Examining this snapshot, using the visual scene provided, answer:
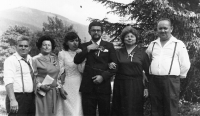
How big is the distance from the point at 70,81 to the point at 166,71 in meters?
1.70

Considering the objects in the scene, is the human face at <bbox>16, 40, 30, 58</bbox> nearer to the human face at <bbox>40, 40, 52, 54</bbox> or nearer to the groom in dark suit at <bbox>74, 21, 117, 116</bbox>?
the human face at <bbox>40, 40, 52, 54</bbox>

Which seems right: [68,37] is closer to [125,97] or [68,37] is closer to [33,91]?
[33,91]

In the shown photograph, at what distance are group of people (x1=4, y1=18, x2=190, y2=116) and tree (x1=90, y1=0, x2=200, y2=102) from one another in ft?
7.64

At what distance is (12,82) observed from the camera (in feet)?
10.5

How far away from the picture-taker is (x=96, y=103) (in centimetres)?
368

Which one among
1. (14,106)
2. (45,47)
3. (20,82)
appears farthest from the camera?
(45,47)

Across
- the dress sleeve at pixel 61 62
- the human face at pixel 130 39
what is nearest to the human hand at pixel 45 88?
the dress sleeve at pixel 61 62

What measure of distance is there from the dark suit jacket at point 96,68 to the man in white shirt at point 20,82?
0.83 m

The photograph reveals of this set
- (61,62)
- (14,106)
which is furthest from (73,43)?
(14,106)

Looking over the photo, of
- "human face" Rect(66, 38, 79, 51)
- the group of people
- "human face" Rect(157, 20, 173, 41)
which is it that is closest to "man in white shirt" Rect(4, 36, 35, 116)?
the group of people

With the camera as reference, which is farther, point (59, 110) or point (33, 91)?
point (59, 110)

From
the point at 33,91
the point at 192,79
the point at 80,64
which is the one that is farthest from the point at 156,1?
the point at 33,91

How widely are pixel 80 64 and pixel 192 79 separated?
4.22m

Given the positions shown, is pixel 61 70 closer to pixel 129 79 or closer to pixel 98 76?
pixel 98 76
